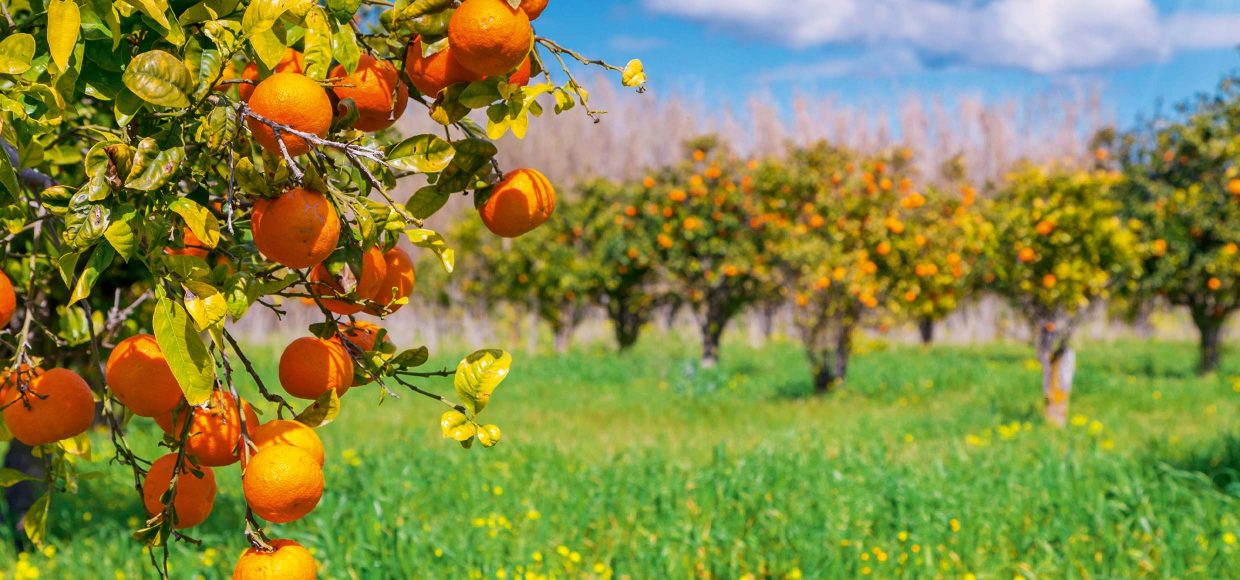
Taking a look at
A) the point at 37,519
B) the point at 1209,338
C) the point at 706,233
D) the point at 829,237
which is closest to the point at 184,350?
the point at 37,519

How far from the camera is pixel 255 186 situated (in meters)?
1.03

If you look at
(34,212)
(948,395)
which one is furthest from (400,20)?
(948,395)

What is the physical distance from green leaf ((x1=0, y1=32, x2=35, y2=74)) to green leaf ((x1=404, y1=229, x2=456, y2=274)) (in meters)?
0.46

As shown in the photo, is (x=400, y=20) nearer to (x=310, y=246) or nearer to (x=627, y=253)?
(x=310, y=246)

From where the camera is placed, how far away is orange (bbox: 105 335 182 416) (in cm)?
107

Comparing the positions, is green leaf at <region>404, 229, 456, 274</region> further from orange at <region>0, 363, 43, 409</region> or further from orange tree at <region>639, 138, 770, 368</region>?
orange tree at <region>639, 138, 770, 368</region>

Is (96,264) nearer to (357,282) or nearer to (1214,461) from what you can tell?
(357,282)

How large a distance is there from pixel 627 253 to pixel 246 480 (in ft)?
40.4

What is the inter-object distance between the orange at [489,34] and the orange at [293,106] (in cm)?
16

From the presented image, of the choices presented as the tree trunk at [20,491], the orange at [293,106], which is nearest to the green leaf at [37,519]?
the orange at [293,106]

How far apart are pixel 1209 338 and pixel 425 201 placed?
12.2 m

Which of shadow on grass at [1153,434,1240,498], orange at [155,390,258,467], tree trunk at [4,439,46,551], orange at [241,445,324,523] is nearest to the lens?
orange at [241,445,324,523]

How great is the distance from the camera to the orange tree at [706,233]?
11.9 meters

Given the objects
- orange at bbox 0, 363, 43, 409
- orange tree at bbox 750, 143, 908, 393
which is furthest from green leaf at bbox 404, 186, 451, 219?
orange tree at bbox 750, 143, 908, 393
